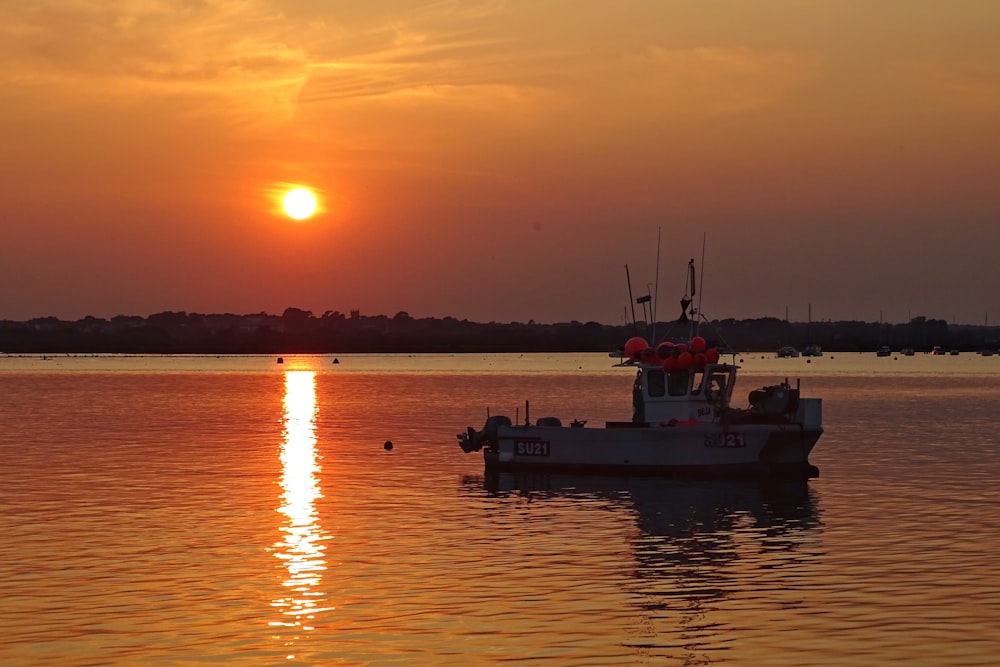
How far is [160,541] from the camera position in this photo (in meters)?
39.4

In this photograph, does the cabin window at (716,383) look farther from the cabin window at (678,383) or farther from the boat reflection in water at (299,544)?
the boat reflection in water at (299,544)

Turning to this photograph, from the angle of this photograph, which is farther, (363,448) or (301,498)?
(363,448)

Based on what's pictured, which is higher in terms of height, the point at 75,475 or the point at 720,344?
the point at 720,344

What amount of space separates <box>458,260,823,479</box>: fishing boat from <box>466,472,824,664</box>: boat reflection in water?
743mm

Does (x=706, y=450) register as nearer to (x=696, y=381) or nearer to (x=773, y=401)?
(x=773, y=401)

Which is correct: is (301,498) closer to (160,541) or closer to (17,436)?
(160,541)

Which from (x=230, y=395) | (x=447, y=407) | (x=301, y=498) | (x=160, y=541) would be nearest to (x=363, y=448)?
(x=301, y=498)

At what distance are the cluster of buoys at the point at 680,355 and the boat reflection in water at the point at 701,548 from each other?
4.52 meters

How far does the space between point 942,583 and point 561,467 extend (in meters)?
25.2

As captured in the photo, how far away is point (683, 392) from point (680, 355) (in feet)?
4.66

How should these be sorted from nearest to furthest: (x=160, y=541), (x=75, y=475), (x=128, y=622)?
(x=128, y=622) → (x=160, y=541) → (x=75, y=475)

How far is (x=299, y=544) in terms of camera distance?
3959 centimetres

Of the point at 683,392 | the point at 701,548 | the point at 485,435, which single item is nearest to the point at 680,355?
the point at 683,392

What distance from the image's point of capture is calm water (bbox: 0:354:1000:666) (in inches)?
1021
